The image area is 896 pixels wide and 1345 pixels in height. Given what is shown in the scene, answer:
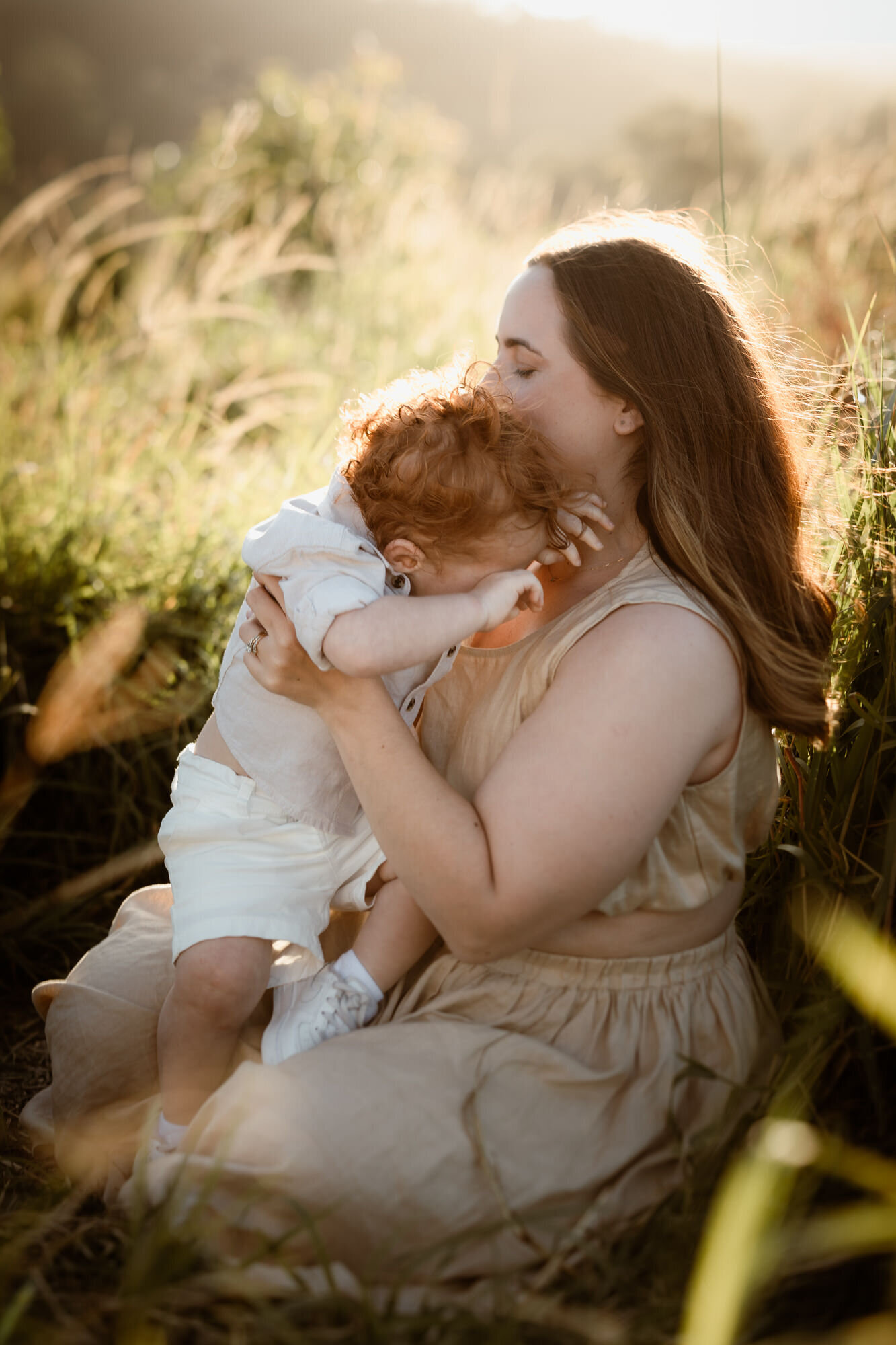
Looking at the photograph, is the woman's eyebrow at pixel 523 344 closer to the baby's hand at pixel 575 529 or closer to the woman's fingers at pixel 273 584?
the baby's hand at pixel 575 529

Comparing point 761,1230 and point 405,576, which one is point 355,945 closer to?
point 405,576

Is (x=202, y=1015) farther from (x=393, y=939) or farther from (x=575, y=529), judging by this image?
(x=575, y=529)

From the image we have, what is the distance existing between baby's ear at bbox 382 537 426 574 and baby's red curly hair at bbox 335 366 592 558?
0.03 ft

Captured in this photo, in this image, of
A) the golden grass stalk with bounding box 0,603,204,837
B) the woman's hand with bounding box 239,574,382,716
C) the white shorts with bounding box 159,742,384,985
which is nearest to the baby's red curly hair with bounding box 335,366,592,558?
the woman's hand with bounding box 239,574,382,716

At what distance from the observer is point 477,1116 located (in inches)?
53.2

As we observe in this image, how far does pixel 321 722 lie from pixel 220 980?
1.49 feet

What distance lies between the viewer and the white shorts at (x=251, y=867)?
164 cm

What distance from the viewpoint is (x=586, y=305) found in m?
1.70

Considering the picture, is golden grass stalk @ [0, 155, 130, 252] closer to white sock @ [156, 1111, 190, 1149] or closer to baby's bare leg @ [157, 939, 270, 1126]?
baby's bare leg @ [157, 939, 270, 1126]

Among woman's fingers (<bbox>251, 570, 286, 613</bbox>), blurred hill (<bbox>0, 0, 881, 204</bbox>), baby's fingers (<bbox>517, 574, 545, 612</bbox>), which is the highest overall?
blurred hill (<bbox>0, 0, 881, 204</bbox>)

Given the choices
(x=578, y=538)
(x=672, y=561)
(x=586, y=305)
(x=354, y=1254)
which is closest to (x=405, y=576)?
(x=578, y=538)

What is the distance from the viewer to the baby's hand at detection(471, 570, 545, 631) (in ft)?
5.08

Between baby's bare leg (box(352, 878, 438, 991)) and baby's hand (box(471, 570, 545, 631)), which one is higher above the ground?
baby's hand (box(471, 570, 545, 631))

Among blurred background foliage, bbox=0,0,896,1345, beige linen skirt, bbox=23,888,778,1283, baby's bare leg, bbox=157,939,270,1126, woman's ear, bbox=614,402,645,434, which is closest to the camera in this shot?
blurred background foliage, bbox=0,0,896,1345
